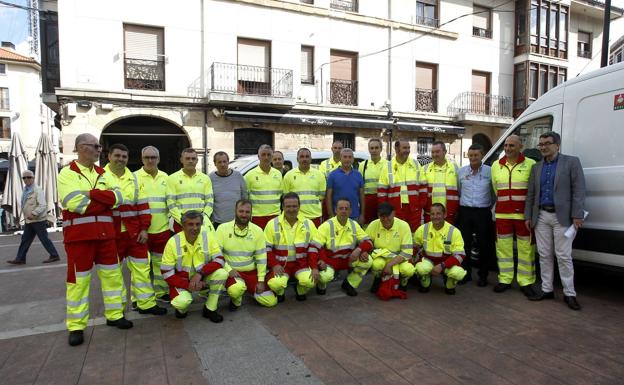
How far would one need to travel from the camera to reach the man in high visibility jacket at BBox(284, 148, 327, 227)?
568cm

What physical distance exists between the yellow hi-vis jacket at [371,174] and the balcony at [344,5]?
12.7m

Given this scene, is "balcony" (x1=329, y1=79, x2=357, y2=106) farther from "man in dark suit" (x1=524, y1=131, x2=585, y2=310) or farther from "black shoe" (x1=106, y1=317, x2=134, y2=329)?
"black shoe" (x1=106, y1=317, x2=134, y2=329)

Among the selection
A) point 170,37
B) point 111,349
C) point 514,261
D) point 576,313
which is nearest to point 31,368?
point 111,349

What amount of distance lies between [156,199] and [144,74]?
37.5 ft

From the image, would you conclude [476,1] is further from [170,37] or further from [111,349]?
[111,349]

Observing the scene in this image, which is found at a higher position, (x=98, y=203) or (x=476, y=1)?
(x=476, y=1)

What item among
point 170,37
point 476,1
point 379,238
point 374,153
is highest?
point 476,1

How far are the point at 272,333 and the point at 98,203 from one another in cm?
203

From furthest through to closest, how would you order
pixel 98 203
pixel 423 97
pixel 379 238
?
pixel 423 97 < pixel 379 238 < pixel 98 203

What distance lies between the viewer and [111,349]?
3.64 meters

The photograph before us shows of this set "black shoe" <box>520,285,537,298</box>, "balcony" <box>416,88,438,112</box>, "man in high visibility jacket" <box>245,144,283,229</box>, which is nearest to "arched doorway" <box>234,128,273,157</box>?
"balcony" <box>416,88,438,112</box>

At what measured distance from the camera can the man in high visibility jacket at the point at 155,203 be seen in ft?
15.6

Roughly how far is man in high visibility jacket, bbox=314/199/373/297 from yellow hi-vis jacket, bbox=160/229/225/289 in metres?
1.28

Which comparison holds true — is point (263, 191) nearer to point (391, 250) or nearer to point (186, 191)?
point (186, 191)
